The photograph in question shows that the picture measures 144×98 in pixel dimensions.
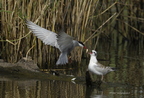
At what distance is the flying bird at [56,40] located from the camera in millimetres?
7207

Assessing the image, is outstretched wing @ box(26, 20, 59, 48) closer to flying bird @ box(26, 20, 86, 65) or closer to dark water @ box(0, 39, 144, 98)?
flying bird @ box(26, 20, 86, 65)

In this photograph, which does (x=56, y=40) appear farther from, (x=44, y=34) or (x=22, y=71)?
(x=22, y=71)

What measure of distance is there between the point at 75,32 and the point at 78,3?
0.60 m

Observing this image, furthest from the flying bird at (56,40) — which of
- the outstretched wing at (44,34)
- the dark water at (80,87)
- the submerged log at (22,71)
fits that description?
the dark water at (80,87)

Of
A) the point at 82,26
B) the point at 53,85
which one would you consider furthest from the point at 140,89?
the point at 82,26

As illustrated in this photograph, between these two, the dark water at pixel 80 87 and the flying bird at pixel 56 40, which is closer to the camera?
the dark water at pixel 80 87

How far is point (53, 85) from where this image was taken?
21.9 ft

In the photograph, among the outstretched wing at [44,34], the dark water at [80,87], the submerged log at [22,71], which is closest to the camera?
the dark water at [80,87]

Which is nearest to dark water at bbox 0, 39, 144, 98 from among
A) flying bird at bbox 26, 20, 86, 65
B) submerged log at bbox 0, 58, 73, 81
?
submerged log at bbox 0, 58, 73, 81

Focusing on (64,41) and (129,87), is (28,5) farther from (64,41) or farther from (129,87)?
(129,87)

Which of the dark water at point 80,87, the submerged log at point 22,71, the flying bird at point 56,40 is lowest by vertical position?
the dark water at point 80,87

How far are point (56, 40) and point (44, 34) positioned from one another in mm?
248

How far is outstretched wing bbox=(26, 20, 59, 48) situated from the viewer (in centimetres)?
725

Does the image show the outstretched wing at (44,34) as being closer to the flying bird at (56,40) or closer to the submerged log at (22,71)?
the flying bird at (56,40)
